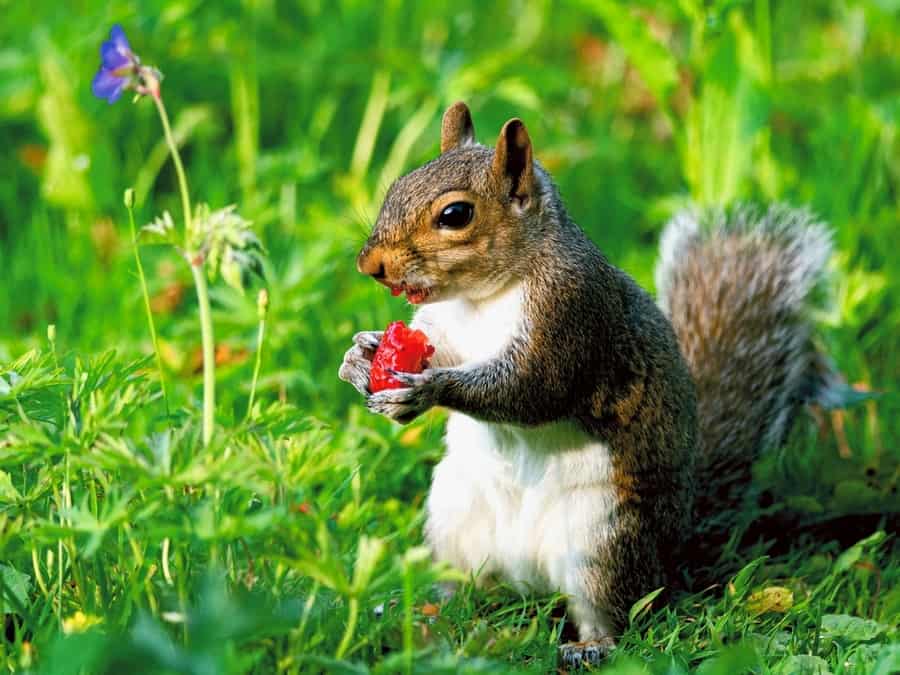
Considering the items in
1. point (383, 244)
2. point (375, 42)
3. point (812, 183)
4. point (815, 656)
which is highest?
point (375, 42)

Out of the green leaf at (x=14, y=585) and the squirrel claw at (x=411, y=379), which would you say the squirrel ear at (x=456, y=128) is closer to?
the squirrel claw at (x=411, y=379)

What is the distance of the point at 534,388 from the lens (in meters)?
1.79

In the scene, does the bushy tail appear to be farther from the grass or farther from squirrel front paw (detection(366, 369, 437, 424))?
squirrel front paw (detection(366, 369, 437, 424))

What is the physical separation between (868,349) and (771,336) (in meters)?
0.53

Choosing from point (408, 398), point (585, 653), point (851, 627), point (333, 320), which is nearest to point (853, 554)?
point (851, 627)

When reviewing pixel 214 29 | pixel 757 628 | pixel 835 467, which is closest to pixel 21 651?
pixel 757 628

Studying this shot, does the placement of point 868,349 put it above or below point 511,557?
above

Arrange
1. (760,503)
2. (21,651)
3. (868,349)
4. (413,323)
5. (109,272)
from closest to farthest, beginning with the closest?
(21,651) < (413,323) < (760,503) < (868,349) < (109,272)

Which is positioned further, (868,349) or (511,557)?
(868,349)

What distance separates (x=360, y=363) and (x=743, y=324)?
2.65ft

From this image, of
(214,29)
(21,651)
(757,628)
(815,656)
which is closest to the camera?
(21,651)

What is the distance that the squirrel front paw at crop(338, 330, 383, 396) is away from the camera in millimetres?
1839

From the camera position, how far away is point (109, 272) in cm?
300

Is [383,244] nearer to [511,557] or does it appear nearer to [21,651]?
[511,557]
